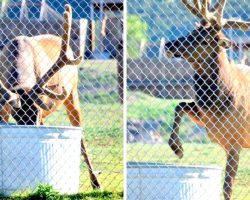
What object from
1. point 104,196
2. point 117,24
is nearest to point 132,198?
point 104,196

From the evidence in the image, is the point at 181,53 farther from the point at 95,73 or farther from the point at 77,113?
the point at 95,73

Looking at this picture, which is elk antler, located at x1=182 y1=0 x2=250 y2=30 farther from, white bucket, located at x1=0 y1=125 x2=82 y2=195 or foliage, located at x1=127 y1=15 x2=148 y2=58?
foliage, located at x1=127 y1=15 x2=148 y2=58

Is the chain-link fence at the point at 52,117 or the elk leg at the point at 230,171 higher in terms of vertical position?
the chain-link fence at the point at 52,117

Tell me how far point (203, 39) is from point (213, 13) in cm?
34

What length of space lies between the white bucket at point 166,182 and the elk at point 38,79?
5.38 feet

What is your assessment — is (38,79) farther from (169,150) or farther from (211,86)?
(169,150)

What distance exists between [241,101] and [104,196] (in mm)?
2174

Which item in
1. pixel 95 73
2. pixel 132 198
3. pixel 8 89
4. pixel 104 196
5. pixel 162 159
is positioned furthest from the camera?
pixel 95 73

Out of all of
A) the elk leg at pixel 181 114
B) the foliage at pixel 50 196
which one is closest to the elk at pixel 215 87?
the elk leg at pixel 181 114

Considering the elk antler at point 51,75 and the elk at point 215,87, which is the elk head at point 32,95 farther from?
the elk at point 215,87

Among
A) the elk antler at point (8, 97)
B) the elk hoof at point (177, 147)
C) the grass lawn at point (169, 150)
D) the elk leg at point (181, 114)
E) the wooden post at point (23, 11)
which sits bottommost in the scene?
the grass lawn at point (169, 150)

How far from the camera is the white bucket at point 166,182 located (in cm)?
1038

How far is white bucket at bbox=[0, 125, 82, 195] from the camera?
428 inches

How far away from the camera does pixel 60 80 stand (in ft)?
42.3
